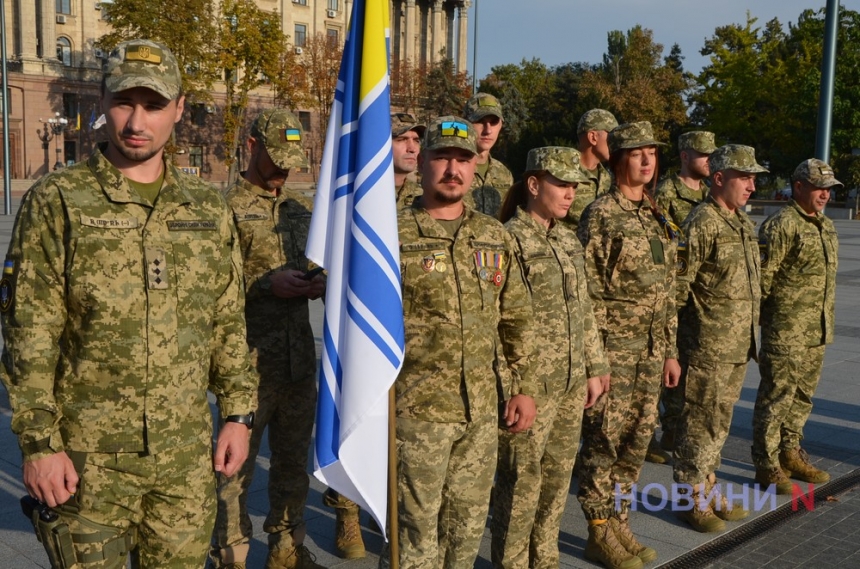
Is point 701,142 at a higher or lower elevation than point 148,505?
higher

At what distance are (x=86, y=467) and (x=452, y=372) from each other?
58.8 inches

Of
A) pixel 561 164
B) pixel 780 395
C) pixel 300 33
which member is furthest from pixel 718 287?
pixel 300 33

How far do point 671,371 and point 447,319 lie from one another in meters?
2.13

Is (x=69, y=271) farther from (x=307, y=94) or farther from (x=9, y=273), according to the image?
(x=307, y=94)

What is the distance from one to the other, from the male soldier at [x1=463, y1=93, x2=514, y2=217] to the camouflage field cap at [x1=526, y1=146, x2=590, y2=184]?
1.63m

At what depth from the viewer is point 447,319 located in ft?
12.6

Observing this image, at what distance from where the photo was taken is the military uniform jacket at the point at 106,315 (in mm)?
2854

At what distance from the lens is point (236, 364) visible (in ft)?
10.9

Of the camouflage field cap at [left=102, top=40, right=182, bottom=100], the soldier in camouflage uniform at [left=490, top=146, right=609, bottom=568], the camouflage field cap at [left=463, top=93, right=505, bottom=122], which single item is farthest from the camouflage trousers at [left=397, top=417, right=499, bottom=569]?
the camouflage field cap at [left=463, top=93, right=505, bottom=122]

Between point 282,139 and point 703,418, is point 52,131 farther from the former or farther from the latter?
point 703,418

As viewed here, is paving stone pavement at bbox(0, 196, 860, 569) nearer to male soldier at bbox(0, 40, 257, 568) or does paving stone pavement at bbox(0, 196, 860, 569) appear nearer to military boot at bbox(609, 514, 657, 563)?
military boot at bbox(609, 514, 657, 563)

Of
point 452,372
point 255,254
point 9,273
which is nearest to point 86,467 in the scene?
point 9,273

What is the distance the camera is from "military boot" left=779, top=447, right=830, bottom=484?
6.45 meters

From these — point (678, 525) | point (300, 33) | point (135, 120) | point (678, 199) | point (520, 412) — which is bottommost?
point (678, 525)
